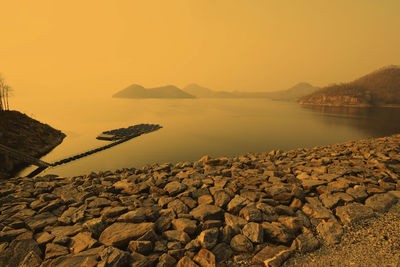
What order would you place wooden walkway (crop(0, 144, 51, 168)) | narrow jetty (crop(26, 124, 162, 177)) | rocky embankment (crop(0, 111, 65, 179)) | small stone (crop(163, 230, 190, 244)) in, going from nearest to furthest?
small stone (crop(163, 230, 190, 244))
wooden walkway (crop(0, 144, 51, 168))
rocky embankment (crop(0, 111, 65, 179))
narrow jetty (crop(26, 124, 162, 177))

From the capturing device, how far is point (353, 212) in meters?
5.26

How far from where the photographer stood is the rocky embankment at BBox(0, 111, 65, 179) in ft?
61.9

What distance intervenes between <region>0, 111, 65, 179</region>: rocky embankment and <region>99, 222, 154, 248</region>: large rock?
20.0m

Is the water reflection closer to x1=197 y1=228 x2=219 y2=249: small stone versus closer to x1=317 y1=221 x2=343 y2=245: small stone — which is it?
x1=317 y1=221 x2=343 y2=245: small stone

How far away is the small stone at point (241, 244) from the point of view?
4.18 metres

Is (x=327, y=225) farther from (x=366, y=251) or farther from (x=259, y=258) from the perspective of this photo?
(x=259, y=258)

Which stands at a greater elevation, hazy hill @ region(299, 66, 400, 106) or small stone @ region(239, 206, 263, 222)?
hazy hill @ region(299, 66, 400, 106)

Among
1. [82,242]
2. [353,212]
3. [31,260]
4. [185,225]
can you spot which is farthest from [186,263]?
[353,212]

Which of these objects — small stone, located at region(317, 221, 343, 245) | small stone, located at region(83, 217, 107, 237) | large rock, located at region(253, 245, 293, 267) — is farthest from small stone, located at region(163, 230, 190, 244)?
small stone, located at region(317, 221, 343, 245)

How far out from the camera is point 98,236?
4.62 meters

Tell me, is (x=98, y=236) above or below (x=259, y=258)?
above

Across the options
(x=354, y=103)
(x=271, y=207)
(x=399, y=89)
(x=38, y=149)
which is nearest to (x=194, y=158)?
(x=271, y=207)

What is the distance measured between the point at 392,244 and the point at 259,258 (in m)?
3.19

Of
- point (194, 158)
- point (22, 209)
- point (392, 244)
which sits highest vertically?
point (22, 209)
